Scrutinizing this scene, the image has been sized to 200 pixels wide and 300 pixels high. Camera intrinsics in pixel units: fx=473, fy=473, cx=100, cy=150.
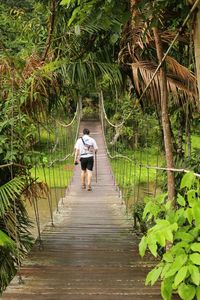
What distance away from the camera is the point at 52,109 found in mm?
3402

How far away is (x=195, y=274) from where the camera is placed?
3.10 ft

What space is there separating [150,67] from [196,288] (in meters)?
2.20

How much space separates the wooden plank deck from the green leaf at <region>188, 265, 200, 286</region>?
3.62ft

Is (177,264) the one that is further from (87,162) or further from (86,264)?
(87,162)

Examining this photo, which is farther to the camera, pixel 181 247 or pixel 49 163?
pixel 49 163

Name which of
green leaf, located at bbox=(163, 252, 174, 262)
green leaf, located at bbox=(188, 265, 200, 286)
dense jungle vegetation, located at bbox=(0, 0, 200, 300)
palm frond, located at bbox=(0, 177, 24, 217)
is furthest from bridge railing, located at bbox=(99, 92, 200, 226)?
green leaf, located at bbox=(188, 265, 200, 286)

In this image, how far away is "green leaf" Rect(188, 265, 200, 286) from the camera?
3.09ft

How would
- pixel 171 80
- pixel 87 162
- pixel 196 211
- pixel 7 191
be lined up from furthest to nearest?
pixel 87 162
pixel 171 80
pixel 7 191
pixel 196 211

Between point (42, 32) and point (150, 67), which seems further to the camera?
point (42, 32)

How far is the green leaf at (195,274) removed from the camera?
94 centimetres

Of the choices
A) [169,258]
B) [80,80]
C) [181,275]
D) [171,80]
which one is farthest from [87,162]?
[181,275]

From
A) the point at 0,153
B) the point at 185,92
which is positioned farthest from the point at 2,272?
the point at 185,92

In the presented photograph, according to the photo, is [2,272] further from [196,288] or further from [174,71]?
[196,288]

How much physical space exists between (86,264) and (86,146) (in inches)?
142
